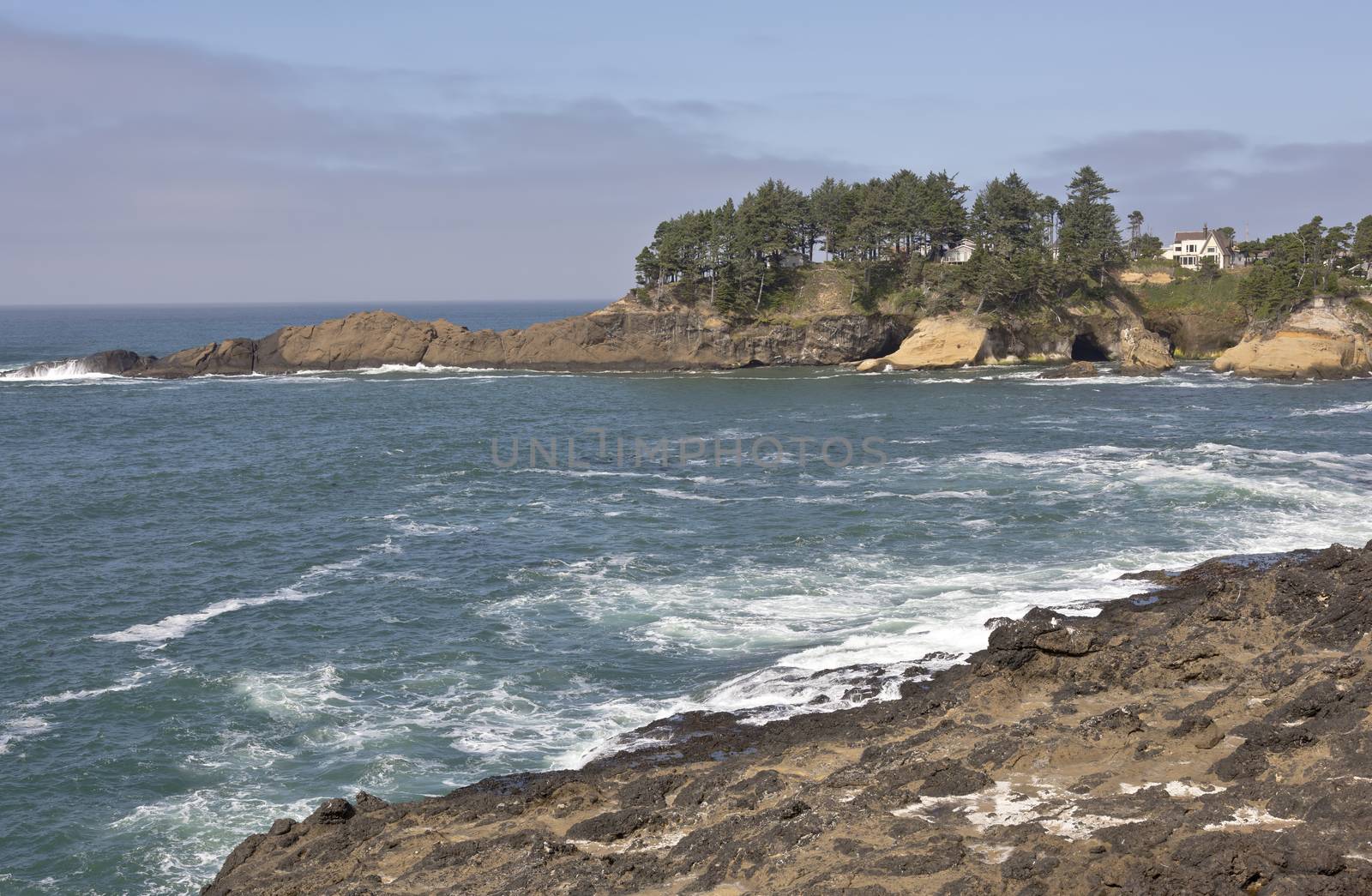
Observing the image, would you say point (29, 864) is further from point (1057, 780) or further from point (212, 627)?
point (1057, 780)

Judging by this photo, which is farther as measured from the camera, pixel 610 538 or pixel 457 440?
pixel 457 440

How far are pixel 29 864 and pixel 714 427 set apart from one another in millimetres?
60693

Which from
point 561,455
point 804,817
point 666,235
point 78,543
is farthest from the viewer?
point 666,235

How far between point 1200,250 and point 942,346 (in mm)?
76767

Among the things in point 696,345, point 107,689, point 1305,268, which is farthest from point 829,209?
point 107,689

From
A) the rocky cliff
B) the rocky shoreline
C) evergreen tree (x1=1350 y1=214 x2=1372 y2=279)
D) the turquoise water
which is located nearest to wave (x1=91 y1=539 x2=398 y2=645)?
the turquoise water

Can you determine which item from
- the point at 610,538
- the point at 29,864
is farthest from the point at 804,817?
the point at 610,538

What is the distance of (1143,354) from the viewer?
109812mm

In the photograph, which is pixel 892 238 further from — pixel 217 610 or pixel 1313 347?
pixel 217 610

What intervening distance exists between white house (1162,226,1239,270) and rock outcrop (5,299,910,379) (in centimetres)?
4940

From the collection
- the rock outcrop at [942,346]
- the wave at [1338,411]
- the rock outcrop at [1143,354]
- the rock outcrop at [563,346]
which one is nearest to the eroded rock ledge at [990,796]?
the wave at [1338,411]

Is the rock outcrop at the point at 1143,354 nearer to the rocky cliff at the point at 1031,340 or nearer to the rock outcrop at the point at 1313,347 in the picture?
the rocky cliff at the point at 1031,340

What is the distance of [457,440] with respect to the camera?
253ft

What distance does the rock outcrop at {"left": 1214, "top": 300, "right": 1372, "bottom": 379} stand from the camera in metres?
101
